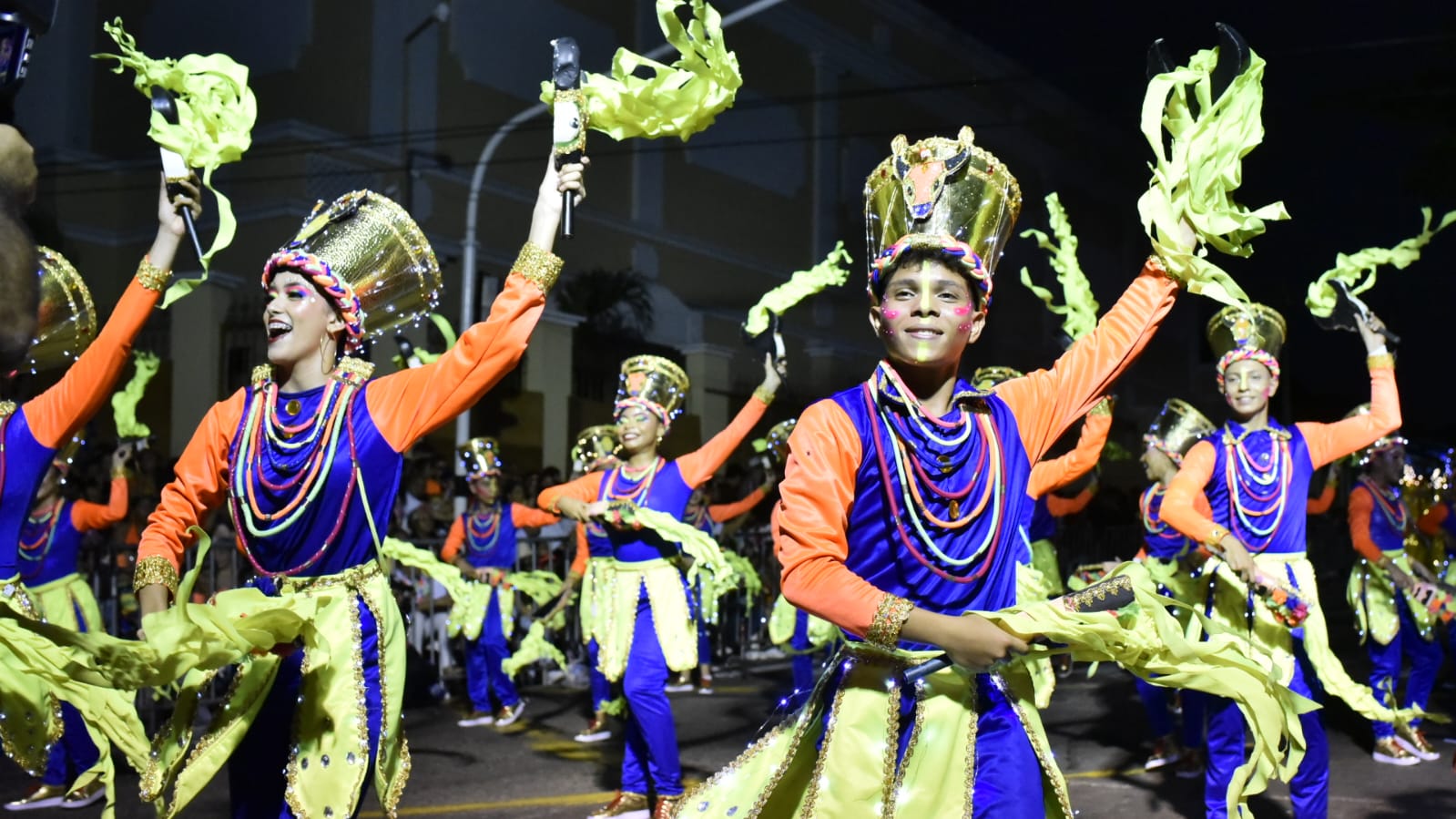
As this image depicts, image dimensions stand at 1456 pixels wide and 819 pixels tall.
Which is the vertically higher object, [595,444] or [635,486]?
[595,444]

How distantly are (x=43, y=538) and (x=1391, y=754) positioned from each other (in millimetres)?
8051

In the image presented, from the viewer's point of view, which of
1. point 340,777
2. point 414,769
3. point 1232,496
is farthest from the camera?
point 414,769

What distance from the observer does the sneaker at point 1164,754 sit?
845 cm

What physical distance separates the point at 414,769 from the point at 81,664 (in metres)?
5.71

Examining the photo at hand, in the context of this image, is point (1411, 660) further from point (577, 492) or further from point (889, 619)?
point (889, 619)

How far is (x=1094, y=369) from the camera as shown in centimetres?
379

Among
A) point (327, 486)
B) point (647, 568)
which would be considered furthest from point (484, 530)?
point (327, 486)

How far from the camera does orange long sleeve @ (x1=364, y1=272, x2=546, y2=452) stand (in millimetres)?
4086

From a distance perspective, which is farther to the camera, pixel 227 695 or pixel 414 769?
pixel 414 769

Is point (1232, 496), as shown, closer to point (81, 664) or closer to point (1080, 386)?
point (1080, 386)

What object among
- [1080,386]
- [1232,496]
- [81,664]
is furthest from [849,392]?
[1232,496]

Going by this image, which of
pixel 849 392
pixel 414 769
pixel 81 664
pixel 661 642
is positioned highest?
pixel 849 392

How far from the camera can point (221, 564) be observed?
1042 centimetres

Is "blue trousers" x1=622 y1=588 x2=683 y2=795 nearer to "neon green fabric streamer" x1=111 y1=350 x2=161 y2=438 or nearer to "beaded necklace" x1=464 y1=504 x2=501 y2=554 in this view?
"beaded necklace" x1=464 y1=504 x2=501 y2=554
